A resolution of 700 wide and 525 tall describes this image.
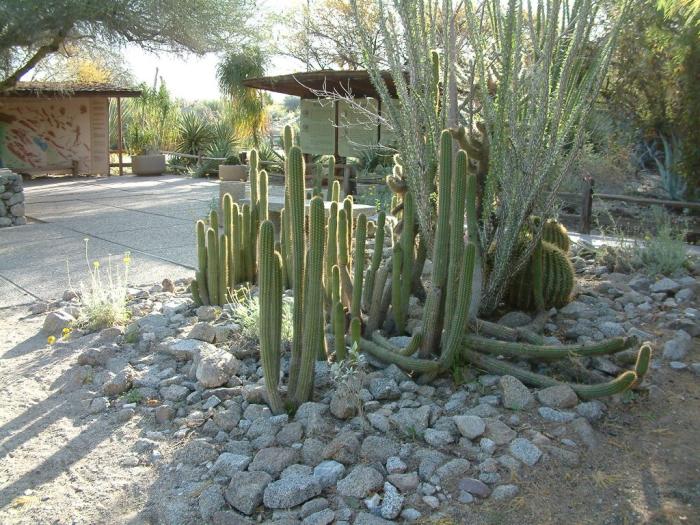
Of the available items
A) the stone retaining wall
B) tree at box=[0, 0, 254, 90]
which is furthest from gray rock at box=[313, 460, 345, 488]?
tree at box=[0, 0, 254, 90]

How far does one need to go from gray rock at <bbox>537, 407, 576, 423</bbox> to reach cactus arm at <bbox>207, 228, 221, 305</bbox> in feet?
9.39

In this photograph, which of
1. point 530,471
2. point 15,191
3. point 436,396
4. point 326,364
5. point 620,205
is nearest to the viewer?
point 530,471

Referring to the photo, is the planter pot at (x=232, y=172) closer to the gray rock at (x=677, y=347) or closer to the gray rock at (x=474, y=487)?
the gray rock at (x=677, y=347)

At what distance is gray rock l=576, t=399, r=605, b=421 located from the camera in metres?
3.78

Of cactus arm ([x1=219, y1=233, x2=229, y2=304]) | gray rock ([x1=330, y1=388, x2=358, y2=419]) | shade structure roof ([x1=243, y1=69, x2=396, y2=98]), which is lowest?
gray rock ([x1=330, y1=388, x2=358, y2=419])

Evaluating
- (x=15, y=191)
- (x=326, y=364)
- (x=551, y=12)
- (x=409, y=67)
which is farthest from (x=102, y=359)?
(x=15, y=191)

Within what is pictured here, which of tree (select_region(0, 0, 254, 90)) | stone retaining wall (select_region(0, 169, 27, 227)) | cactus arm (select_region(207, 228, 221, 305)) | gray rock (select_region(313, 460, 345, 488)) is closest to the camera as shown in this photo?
gray rock (select_region(313, 460, 345, 488))

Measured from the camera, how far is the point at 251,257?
621cm

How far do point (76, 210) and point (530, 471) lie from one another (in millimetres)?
11527

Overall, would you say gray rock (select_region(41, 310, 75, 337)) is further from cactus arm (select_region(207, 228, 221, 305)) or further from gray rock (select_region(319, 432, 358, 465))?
gray rock (select_region(319, 432, 358, 465))

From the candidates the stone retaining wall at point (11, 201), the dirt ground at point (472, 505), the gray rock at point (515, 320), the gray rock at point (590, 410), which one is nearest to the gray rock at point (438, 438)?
the dirt ground at point (472, 505)

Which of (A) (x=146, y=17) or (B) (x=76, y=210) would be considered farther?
(A) (x=146, y=17)

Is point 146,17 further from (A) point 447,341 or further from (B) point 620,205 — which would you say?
(A) point 447,341

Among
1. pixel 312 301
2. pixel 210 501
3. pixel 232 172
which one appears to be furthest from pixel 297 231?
pixel 232 172
